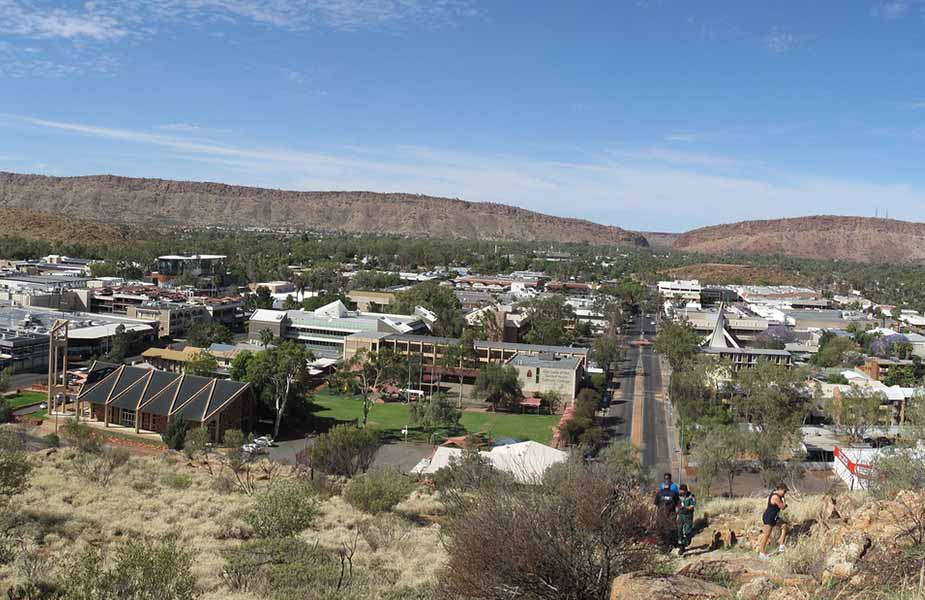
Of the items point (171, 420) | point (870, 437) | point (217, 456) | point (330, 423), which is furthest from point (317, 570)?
point (870, 437)

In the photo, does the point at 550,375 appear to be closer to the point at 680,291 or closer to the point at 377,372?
the point at 377,372

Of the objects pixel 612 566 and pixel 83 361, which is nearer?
pixel 612 566

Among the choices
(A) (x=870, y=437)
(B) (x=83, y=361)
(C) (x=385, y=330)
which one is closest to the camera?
(A) (x=870, y=437)

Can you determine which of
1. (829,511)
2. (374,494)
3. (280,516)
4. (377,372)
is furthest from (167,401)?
(829,511)

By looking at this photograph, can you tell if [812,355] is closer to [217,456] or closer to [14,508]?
[217,456]

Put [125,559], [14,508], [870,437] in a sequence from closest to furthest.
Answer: [125,559] → [14,508] → [870,437]

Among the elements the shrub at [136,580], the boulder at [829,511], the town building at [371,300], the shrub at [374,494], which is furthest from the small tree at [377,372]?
the shrub at [136,580]

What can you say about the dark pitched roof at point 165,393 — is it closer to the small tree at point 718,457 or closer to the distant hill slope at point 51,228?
the small tree at point 718,457
